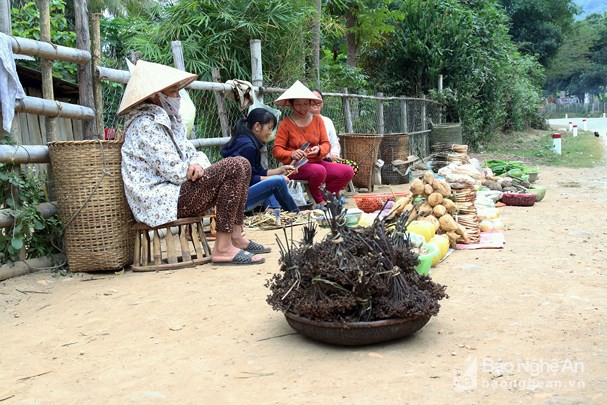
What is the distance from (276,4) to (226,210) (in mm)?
4298

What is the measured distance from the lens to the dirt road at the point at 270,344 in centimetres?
242

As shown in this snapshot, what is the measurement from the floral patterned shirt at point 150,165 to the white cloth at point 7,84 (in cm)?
78

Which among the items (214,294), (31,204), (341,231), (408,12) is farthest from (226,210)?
(408,12)

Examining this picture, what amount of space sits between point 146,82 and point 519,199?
498 centimetres

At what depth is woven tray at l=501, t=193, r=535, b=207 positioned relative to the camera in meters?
7.38

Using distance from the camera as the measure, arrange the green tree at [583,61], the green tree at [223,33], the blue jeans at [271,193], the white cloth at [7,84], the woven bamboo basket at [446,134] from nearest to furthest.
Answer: the white cloth at [7,84] < the blue jeans at [271,193] < the green tree at [223,33] < the woven bamboo basket at [446,134] < the green tree at [583,61]

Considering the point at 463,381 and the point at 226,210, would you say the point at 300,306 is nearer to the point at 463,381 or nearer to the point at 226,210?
the point at 463,381

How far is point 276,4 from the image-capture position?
791cm

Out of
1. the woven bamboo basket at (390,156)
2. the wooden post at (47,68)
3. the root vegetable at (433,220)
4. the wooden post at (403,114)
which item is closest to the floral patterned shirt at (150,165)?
the wooden post at (47,68)

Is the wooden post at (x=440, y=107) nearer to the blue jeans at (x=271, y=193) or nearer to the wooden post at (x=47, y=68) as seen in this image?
the blue jeans at (x=271, y=193)

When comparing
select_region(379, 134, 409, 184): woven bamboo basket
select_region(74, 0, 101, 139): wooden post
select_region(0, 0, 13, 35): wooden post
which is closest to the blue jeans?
select_region(74, 0, 101, 139): wooden post

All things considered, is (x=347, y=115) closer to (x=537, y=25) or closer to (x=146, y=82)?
(x=146, y=82)

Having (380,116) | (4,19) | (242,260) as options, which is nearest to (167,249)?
(242,260)

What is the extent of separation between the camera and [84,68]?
4793 millimetres
